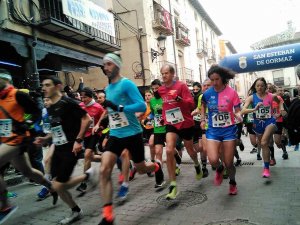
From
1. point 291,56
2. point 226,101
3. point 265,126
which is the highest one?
point 291,56

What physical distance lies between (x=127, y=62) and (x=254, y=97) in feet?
48.2

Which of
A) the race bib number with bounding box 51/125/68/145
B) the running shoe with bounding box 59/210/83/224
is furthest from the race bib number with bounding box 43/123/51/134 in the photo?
the running shoe with bounding box 59/210/83/224

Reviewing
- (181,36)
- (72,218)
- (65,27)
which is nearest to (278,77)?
(181,36)

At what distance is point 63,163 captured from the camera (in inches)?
164

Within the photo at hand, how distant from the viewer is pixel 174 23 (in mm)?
25750

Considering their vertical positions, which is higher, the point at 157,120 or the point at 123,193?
the point at 157,120

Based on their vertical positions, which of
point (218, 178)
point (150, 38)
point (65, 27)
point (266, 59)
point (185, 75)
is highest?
point (150, 38)

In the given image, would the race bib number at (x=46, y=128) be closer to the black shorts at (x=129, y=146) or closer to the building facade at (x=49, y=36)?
the black shorts at (x=129, y=146)

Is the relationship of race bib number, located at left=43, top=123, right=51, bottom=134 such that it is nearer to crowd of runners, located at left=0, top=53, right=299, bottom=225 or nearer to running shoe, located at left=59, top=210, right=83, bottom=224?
crowd of runners, located at left=0, top=53, right=299, bottom=225

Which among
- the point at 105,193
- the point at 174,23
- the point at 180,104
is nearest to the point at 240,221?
the point at 105,193

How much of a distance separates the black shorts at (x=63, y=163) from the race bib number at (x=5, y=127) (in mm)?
717

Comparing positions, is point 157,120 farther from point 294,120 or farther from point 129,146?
point 294,120

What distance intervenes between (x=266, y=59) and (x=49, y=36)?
24.8 ft

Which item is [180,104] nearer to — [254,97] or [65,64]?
[254,97]
